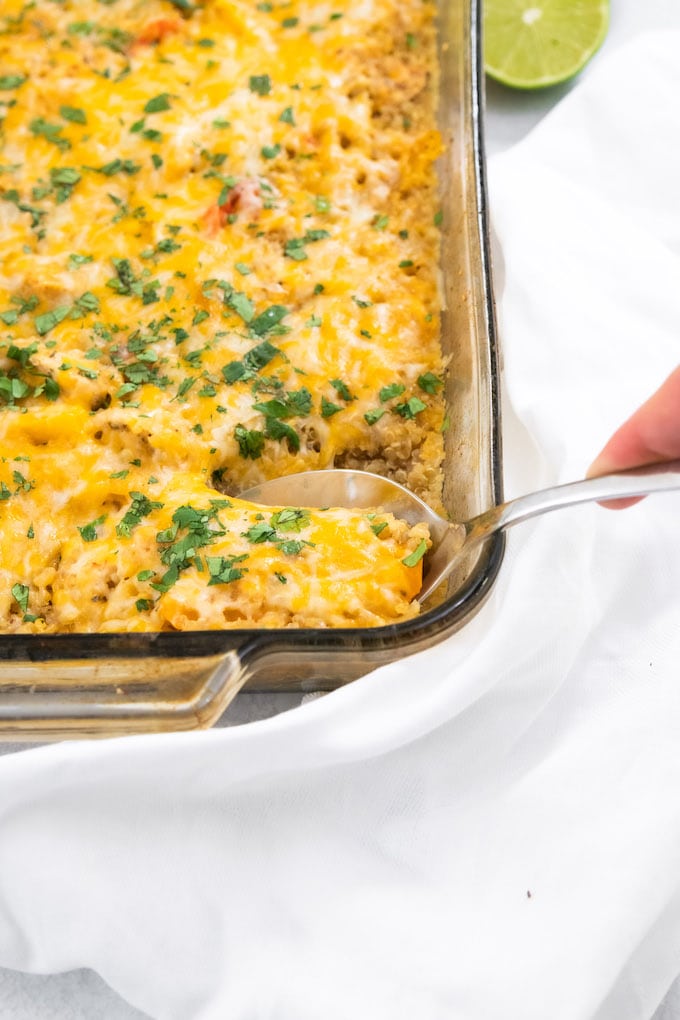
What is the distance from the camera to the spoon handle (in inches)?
79.2

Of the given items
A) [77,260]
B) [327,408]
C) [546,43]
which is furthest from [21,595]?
[546,43]

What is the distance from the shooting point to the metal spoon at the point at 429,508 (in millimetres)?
2035

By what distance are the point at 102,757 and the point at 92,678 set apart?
17 centimetres

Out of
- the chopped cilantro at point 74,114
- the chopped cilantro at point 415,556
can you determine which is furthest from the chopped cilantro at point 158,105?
the chopped cilantro at point 415,556

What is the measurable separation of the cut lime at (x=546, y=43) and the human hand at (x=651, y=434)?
1.85 m

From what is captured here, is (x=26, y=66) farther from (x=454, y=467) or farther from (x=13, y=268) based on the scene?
(x=454, y=467)

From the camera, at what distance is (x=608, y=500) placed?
2.13 metres

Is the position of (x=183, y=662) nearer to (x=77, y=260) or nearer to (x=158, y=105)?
(x=77, y=260)

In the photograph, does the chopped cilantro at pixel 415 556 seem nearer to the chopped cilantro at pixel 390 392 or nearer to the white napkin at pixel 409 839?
the white napkin at pixel 409 839

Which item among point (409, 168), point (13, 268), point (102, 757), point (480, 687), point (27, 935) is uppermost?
point (409, 168)

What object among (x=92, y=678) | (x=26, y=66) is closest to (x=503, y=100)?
(x=26, y=66)

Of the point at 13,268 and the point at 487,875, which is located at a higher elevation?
the point at 13,268

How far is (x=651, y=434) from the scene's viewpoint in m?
2.04

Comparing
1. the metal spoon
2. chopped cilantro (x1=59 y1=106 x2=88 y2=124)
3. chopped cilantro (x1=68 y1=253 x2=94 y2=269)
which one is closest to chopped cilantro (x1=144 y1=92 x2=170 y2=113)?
chopped cilantro (x1=59 y1=106 x2=88 y2=124)
